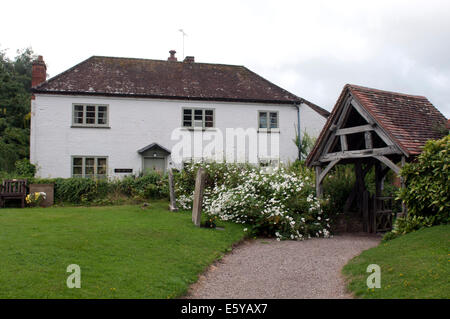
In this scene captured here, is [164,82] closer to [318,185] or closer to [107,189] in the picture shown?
[107,189]

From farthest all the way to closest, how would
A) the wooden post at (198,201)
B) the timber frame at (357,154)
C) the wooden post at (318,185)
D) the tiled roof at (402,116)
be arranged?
1. the wooden post at (318,185)
2. the wooden post at (198,201)
3. the timber frame at (357,154)
4. the tiled roof at (402,116)

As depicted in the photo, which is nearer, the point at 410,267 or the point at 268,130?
the point at 410,267

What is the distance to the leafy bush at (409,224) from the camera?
32.1 ft

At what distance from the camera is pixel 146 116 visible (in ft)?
76.8

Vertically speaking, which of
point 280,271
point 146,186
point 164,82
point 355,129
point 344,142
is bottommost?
point 280,271

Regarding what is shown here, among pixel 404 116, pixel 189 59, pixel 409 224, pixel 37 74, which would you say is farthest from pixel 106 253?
pixel 189 59

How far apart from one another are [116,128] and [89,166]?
8.63ft

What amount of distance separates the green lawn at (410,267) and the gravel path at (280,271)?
39cm

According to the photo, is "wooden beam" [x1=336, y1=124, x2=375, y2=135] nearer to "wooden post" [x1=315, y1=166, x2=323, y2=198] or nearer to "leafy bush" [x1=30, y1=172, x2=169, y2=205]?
"wooden post" [x1=315, y1=166, x2=323, y2=198]

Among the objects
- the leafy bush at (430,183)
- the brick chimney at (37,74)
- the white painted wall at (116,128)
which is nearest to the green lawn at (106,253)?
the leafy bush at (430,183)

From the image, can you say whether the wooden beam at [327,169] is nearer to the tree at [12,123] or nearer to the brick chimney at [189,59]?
the brick chimney at [189,59]

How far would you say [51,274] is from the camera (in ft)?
20.8

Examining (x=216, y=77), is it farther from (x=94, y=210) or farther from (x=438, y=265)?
(x=438, y=265)

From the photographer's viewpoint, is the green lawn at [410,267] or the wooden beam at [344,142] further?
the wooden beam at [344,142]
